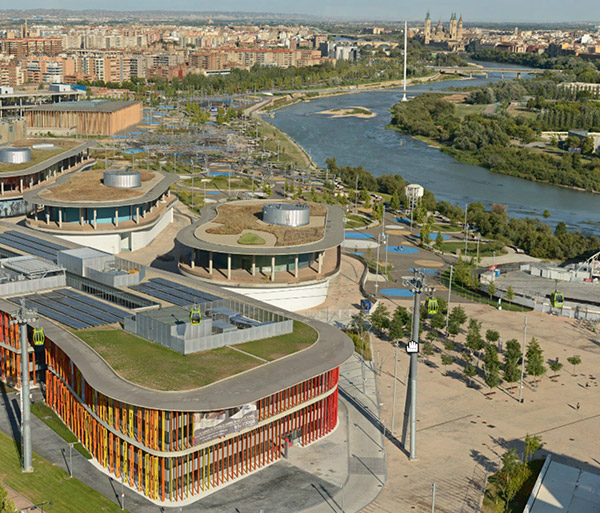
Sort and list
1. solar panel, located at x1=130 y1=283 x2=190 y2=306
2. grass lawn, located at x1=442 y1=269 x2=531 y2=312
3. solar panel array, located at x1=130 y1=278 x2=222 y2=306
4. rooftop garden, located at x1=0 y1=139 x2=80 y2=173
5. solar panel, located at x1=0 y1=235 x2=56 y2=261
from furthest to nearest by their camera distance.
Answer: rooftop garden, located at x1=0 y1=139 x2=80 y2=173, grass lawn, located at x1=442 y1=269 x2=531 y2=312, solar panel, located at x1=0 y1=235 x2=56 y2=261, solar panel array, located at x1=130 y1=278 x2=222 y2=306, solar panel, located at x1=130 y1=283 x2=190 y2=306

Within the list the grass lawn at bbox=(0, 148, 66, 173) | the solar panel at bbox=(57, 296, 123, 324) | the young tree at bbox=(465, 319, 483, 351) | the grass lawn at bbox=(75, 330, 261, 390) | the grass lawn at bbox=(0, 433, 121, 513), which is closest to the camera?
the grass lawn at bbox=(0, 433, 121, 513)

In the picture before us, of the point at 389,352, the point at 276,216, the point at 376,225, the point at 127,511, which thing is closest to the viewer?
the point at 127,511

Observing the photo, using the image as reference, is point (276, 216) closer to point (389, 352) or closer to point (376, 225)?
point (389, 352)

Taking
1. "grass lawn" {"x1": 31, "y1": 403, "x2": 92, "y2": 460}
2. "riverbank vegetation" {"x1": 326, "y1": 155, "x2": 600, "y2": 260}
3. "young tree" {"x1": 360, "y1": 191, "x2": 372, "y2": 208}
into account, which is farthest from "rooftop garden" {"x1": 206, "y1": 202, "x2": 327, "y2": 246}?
"young tree" {"x1": 360, "y1": 191, "x2": 372, "y2": 208}

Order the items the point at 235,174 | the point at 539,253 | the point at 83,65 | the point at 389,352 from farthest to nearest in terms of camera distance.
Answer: the point at 83,65 → the point at 235,174 → the point at 539,253 → the point at 389,352

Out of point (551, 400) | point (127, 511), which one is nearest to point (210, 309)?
point (127, 511)

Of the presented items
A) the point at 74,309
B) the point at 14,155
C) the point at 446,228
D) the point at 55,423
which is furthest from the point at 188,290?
the point at 446,228

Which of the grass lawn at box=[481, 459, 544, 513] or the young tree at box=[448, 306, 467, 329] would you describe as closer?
the grass lawn at box=[481, 459, 544, 513]

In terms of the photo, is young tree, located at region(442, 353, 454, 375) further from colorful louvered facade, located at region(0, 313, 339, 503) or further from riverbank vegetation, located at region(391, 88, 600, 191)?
riverbank vegetation, located at region(391, 88, 600, 191)
